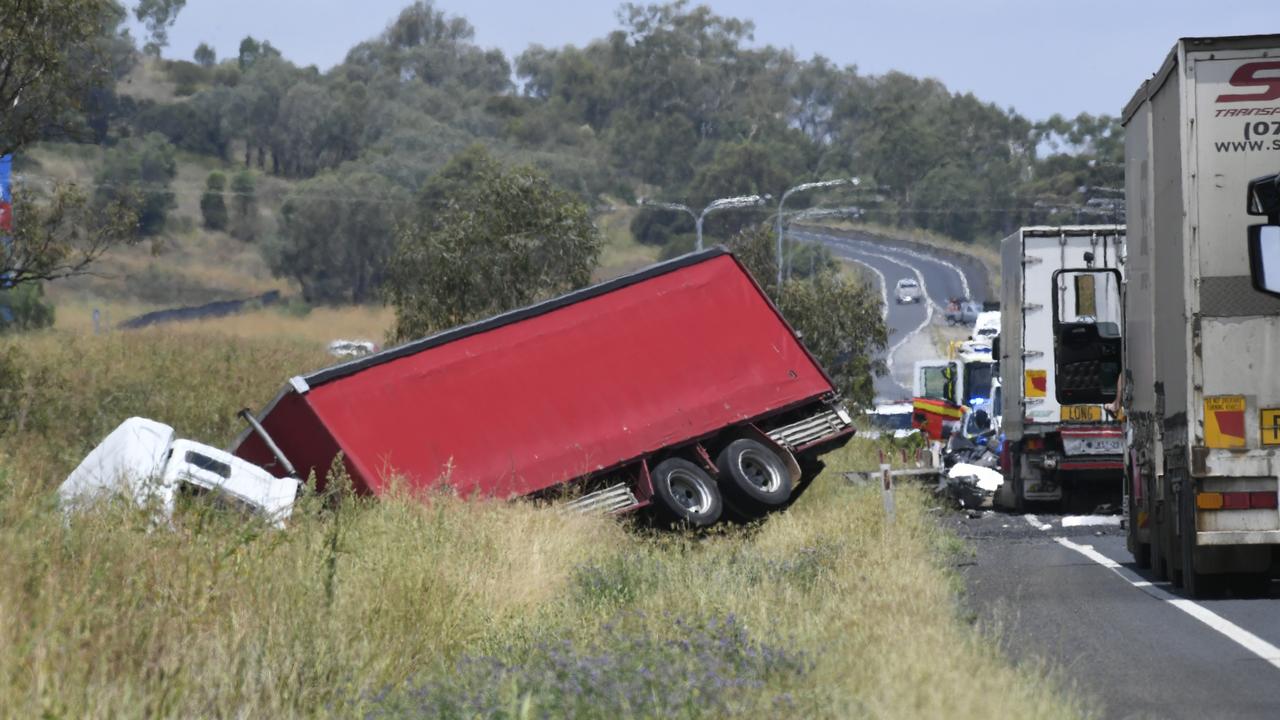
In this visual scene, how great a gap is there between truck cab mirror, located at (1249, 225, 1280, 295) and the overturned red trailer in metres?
9.23

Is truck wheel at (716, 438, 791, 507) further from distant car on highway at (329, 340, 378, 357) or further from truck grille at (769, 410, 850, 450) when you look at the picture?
distant car on highway at (329, 340, 378, 357)

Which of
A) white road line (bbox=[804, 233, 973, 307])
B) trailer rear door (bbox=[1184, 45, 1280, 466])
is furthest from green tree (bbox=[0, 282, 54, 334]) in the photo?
white road line (bbox=[804, 233, 973, 307])

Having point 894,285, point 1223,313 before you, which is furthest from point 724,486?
point 894,285

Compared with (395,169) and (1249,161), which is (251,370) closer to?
(1249,161)

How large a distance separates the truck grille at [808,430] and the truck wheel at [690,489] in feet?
4.08

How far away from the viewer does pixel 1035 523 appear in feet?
77.3

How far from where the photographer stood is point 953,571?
50.4 feet

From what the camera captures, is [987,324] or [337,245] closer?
[987,324]

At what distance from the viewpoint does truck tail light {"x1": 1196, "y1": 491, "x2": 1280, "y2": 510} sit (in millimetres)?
11273

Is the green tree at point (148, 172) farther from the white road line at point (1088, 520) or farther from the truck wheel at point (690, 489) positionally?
the truck wheel at point (690, 489)

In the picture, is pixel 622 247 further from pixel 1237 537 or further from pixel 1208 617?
pixel 1237 537

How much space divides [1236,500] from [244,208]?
361 ft

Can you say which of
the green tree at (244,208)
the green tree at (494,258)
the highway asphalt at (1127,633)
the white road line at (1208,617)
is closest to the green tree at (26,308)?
the green tree at (494,258)

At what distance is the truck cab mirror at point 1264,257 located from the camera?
1054cm
